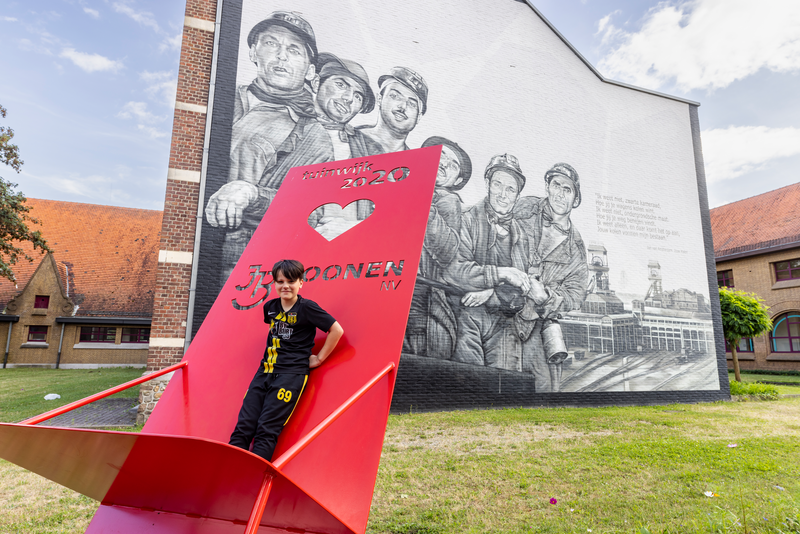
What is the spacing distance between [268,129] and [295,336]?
22.9 ft

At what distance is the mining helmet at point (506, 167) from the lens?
9820mm

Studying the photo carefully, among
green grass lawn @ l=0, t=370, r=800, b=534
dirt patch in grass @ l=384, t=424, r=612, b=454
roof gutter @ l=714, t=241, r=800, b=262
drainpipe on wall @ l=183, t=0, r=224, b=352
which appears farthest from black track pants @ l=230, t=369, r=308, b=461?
roof gutter @ l=714, t=241, r=800, b=262

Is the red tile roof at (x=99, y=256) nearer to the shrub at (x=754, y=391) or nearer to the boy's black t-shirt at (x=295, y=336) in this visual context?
the boy's black t-shirt at (x=295, y=336)

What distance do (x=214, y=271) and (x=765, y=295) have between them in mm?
25026

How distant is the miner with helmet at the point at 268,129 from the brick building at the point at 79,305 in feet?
45.9

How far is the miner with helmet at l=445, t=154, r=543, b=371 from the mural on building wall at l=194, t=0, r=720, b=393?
0.11 feet

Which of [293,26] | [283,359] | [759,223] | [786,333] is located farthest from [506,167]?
[759,223]

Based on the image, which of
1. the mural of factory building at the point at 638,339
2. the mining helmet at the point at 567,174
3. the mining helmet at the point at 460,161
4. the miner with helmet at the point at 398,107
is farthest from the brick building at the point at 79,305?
the mural of factory building at the point at 638,339

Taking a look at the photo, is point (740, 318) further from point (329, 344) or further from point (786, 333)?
point (329, 344)

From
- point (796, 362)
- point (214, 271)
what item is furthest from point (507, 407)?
point (796, 362)

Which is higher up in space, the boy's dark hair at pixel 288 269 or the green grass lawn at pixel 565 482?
the boy's dark hair at pixel 288 269

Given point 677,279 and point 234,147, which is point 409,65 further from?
point 677,279

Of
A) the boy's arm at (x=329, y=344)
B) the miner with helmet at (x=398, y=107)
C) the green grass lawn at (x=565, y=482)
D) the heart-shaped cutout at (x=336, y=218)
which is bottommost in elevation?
the green grass lawn at (x=565, y=482)

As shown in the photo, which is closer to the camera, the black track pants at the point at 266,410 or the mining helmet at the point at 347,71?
the black track pants at the point at 266,410
